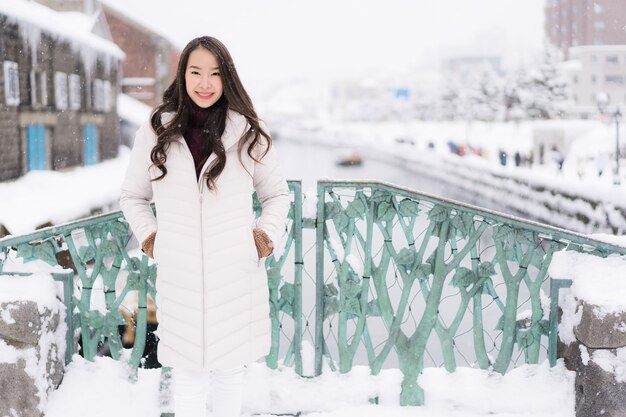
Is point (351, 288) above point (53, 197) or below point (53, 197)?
above

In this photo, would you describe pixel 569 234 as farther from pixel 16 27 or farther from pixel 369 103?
pixel 369 103

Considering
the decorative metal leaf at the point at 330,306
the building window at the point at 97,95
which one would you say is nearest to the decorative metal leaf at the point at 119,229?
the decorative metal leaf at the point at 330,306

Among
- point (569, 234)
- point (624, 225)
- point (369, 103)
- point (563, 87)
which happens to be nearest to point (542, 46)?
point (563, 87)

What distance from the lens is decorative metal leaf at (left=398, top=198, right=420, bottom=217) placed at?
3105 mm

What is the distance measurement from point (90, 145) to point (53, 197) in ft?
21.1

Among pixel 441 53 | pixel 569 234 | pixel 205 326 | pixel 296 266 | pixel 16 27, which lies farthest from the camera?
pixel 441 53

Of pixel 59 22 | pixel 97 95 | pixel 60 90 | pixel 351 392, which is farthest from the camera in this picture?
pixel 97 95

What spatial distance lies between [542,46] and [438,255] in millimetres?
45777

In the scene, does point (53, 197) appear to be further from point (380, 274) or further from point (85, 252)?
point (380, 274)

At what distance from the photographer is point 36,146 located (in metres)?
18.6

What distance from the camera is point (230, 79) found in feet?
7.41

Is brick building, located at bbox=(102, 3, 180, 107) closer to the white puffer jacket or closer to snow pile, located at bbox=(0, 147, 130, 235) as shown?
snow pile, located at bbox=(0, 147, 130, 235)

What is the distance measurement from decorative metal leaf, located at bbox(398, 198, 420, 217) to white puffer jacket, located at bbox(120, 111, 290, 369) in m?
0.94

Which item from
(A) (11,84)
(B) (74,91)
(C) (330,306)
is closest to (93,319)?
(C) (330,306)
